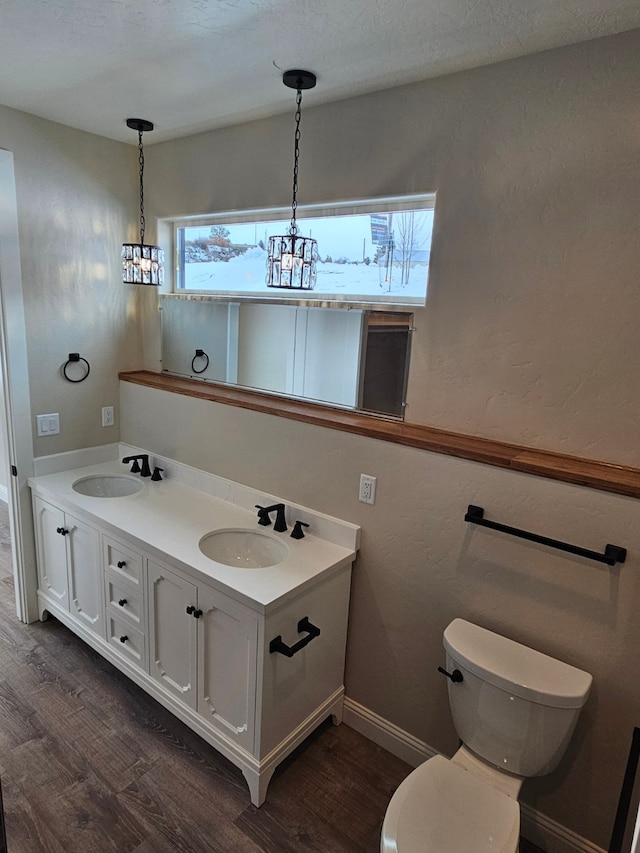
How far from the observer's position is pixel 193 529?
2088 millimetres

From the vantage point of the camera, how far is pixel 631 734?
1.48 meters

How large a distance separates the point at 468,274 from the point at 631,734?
151cm

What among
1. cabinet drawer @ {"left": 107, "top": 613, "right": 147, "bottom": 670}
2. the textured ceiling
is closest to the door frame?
the textured ceiling

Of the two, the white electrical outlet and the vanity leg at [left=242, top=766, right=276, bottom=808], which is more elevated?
the white electrical outlet

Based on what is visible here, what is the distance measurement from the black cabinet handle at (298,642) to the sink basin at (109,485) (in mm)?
1264

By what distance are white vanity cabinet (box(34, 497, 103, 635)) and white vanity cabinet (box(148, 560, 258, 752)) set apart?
44cm

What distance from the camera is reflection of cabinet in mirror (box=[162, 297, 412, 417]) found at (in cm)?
198

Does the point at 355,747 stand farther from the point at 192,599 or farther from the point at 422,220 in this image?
the point at 422,220

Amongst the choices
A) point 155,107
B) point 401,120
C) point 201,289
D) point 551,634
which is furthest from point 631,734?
point 155,107

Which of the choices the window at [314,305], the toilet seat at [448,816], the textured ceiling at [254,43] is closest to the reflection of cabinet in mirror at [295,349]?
the window at [314,305]

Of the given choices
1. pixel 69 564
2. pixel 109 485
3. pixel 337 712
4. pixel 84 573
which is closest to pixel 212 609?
pixel 337 712

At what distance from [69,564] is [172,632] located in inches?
30.9

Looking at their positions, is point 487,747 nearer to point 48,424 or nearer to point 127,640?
point 127,640

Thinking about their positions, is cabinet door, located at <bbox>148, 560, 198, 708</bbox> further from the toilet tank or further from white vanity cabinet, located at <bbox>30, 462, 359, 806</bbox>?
the toilet tank
